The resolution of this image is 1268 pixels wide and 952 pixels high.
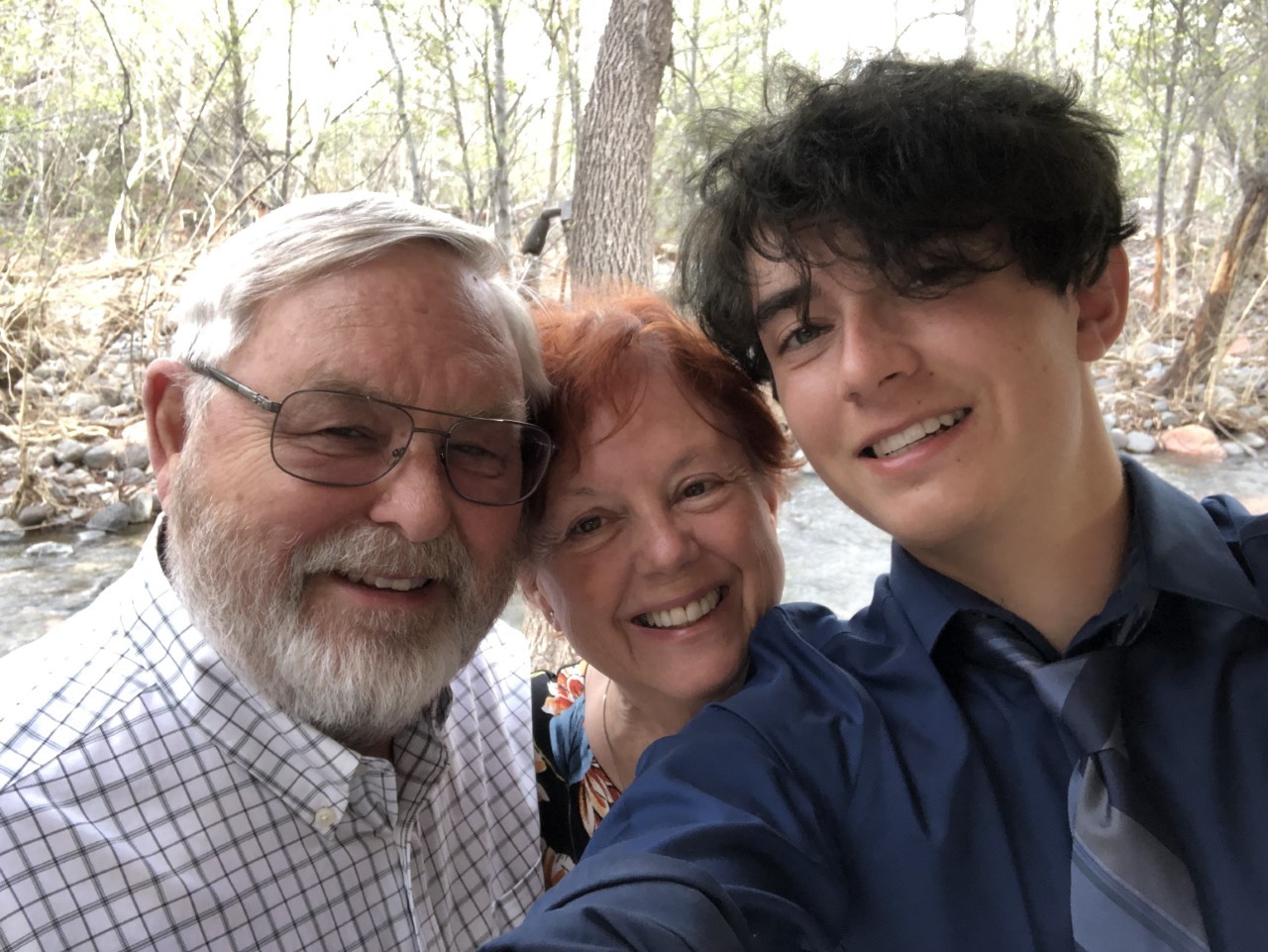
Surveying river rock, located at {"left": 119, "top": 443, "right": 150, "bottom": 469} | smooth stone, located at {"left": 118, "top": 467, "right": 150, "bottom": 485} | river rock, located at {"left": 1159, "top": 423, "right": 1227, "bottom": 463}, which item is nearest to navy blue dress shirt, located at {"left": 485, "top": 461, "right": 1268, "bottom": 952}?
smooth stone, located at {"left": 118, "top": 467, "right": 150, "bottom": 485}

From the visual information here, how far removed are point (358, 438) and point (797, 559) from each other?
395 centimetres

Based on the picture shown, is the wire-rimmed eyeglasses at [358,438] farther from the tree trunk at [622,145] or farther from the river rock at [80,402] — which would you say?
the river rock at [80,402]

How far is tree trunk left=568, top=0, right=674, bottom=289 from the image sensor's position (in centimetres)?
452

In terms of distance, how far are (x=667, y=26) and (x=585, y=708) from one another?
12.6 ft

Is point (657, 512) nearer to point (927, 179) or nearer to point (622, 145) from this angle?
point (927, 179)

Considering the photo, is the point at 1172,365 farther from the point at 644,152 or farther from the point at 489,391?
the point at 489,391

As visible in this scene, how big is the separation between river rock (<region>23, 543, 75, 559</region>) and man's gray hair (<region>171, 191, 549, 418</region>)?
12.1 feet

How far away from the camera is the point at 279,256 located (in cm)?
125

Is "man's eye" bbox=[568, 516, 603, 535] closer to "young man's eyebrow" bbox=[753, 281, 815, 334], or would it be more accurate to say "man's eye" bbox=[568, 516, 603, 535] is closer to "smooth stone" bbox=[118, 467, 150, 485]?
"young man's eyebrow" bbox=[753, 281, 815, 334]

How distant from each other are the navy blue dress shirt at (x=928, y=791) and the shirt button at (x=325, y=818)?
39 cm

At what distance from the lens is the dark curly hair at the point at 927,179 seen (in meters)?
1.14

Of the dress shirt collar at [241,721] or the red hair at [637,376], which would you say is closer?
the dress shirt collar at [241,721]

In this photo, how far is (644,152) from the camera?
4.66 meters

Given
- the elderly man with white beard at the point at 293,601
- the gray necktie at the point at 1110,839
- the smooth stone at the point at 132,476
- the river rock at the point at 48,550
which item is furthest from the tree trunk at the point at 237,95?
the gray necktie at the point at 1110,839
